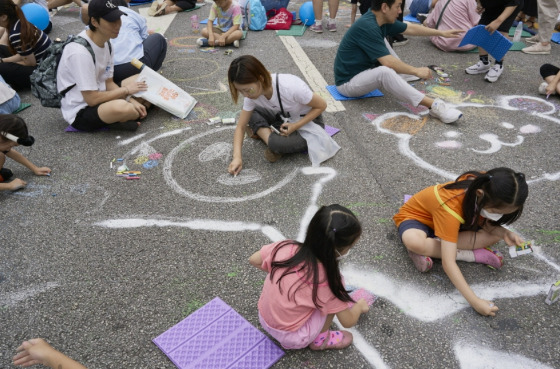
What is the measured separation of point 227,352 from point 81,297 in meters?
0.93

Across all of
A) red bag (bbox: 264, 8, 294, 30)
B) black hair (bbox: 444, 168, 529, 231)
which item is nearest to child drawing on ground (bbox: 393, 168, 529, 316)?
black hair (bbox: 444, 168, 529, 231)

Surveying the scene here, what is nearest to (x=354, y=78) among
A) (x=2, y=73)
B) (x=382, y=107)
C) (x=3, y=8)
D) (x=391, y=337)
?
(x=382, y=107)

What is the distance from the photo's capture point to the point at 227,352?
1.93 metres

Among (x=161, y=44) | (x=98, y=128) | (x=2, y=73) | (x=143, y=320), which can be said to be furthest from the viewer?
(x=161, y=44)

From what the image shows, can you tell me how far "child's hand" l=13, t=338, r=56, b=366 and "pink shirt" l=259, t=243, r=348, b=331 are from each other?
3.08 ft

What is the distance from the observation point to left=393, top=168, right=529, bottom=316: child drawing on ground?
6.40 feet

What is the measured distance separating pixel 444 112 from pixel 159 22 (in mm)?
5297

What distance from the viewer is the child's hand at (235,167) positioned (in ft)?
10.3

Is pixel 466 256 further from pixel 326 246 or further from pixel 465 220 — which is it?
pixel 326 246

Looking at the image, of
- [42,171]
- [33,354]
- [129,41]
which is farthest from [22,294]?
[129,41]

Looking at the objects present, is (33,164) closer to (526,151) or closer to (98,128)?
(98,128)

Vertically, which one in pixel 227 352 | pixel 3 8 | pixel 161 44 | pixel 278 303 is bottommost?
pixel 227 352

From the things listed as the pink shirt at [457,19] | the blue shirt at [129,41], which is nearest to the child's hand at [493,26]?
the pink shirt at [457,19]

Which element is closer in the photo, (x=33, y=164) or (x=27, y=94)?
(x=33, y=164)
